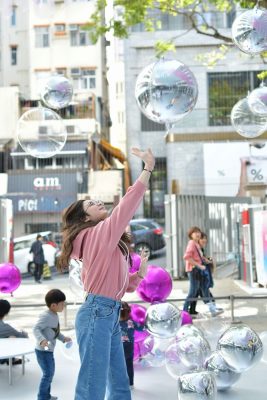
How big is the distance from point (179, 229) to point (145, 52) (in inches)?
485

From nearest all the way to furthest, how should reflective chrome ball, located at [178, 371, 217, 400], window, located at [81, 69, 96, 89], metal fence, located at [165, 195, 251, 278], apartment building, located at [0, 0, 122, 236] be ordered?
reflective chrome ball, located at [178, 371, 217, 400] < metal fence, located at [165, 195, 251, 278] < apartment building, located at [0, 0, 122, 236] < window, located at [81, 69, 96, 89]

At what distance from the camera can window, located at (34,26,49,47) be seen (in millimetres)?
30516

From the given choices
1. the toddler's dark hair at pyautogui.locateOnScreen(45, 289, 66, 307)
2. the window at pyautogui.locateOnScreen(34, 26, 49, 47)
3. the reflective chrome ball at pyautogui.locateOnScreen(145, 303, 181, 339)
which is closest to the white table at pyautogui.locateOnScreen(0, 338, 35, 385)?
the toddler's dark hair at pyautogui.locateOnScreen(45, 289, 66, 307)

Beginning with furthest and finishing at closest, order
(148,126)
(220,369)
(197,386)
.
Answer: (148,126), (220,369), (197,386)

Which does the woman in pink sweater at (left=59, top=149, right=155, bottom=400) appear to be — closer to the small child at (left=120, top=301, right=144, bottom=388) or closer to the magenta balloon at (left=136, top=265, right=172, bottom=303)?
the small child at (left=120, top=301, right=144, bottom=388)

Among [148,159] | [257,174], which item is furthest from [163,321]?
[257,174]

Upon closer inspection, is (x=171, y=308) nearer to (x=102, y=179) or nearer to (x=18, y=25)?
(x=102, y=179)

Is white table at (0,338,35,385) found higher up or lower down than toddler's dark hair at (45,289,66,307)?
lower down

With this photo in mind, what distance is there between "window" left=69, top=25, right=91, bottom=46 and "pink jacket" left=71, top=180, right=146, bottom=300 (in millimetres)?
27500

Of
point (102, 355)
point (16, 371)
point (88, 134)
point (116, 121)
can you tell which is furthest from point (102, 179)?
point (102, 355)

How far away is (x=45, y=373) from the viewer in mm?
5078

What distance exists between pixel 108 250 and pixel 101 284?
21cm

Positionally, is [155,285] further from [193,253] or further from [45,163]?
[45,163]

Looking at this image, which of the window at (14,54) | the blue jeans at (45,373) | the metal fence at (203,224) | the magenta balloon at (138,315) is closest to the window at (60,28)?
the window at (14,54)
